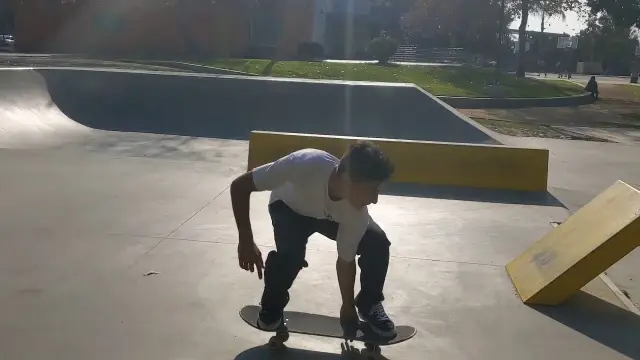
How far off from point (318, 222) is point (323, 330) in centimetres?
65

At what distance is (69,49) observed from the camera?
125 feet

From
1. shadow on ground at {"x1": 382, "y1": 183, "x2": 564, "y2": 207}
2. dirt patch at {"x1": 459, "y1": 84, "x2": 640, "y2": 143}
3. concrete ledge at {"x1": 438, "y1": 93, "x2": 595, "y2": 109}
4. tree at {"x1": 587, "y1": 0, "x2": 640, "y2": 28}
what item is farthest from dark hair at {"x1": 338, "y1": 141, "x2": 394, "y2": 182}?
tree at {"x1": 587, "y1": 0, "x2": 640, "y2": 28}

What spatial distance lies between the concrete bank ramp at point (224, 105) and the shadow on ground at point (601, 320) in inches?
292

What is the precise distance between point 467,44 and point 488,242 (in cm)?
5679

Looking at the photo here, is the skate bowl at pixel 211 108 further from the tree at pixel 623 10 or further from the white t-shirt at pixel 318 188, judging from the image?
the tree at pixel 623 10

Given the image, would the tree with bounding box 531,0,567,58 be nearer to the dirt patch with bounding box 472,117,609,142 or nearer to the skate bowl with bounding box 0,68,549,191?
the dirt patch with bounding box 472,117,609,142

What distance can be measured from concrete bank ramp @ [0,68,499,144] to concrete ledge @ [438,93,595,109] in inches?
396

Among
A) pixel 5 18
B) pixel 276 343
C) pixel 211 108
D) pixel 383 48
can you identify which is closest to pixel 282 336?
pixel 276 343

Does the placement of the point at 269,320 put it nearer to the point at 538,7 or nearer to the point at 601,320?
the point at 601,320

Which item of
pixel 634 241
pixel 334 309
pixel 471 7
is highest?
pixel 471 7

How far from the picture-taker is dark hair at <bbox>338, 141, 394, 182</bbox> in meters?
2.84

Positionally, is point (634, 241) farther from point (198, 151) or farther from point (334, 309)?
point (198, 151)

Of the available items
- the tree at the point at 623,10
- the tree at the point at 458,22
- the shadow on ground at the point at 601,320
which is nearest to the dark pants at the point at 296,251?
the shadow on ground at the point at 601,320

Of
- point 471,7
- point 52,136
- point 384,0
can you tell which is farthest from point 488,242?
point 384,0
